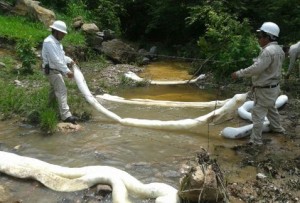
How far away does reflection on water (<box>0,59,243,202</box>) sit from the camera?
17.8 ft

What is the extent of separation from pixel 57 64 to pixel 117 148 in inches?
73.6

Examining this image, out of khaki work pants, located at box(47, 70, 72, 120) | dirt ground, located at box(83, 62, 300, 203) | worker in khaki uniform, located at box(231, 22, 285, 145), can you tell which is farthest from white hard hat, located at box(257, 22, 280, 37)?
khaki work pants, located at box(47, 70, 72, 120)

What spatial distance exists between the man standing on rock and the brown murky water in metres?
0.52

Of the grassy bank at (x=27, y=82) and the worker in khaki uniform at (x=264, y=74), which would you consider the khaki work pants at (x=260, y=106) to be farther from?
the grassy bank at (x=27, y=82)

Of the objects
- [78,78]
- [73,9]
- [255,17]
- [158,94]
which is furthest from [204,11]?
[78,78]

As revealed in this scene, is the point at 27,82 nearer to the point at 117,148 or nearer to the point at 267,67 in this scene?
the point at 117,148

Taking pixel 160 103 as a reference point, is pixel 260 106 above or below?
above

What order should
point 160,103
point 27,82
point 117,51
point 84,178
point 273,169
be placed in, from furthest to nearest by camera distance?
1. point 117,51
2. point 27,82
3. point 160,103
4. point 273,169
5. point 84,178

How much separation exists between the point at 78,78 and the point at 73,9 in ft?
31.9

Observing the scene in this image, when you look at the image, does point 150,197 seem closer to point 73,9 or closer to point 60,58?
point 60,58

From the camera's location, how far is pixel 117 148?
6.54 meters

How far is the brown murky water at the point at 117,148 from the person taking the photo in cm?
541

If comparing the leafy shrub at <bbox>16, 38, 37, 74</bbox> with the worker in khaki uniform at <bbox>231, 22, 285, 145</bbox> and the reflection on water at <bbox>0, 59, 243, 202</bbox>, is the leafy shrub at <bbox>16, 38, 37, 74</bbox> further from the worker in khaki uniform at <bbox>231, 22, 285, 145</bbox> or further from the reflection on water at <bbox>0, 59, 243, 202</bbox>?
the worker in khaki uniform at <bbox>231, 22, 285, 145</bbox>

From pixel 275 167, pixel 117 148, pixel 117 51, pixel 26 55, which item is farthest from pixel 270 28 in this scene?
pixel 117 51
